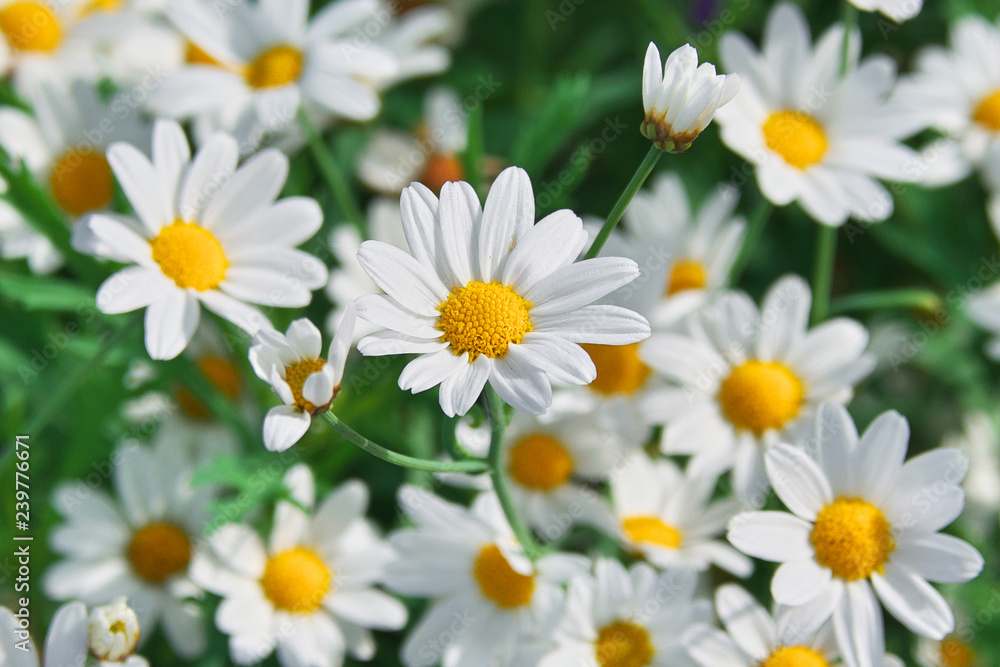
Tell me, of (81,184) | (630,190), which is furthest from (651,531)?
(81,184)

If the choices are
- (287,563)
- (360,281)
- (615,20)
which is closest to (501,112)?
(615,20)

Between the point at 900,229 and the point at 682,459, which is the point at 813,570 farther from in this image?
the point at 900,229

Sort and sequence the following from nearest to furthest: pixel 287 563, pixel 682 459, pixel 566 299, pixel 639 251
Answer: pixel 566 299 < pixel 287 563 < pixel 639 251 < pixel 682 459

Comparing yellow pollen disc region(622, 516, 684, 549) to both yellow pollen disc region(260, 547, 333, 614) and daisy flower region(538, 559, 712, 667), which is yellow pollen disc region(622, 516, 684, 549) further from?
yellow pollen disc region(260, 547, 333, 614)

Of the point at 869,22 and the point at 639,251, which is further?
the point at 869,22

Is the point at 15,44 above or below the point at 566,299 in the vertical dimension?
below

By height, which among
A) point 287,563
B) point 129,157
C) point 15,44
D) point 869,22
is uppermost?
point 869,22

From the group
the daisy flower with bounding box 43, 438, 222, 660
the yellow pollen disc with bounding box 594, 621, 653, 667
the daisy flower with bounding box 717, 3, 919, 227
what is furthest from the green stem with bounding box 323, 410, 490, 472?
the daisy flower with bounding box 717, 3, 919, 227

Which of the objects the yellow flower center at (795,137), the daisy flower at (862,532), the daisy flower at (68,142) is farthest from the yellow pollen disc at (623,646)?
the daisy flower at (68,142)
